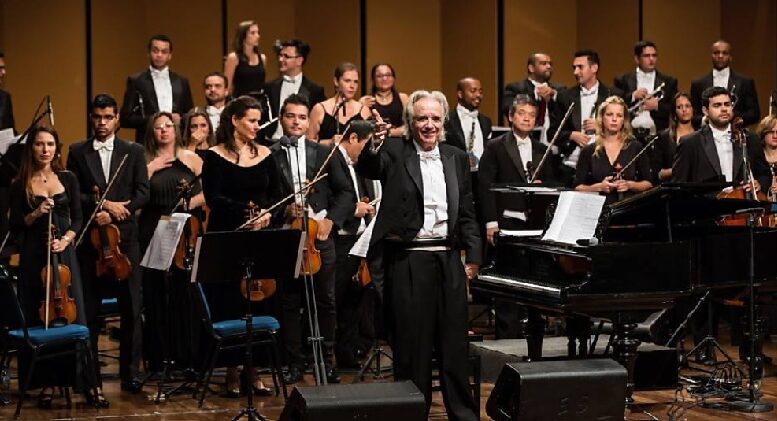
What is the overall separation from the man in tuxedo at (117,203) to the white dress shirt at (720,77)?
15.0 ft

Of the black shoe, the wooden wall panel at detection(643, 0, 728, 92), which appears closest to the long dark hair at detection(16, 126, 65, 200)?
the black shoe

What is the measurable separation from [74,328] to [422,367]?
1.92 metres

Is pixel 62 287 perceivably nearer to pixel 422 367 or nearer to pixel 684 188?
pixel 422 367

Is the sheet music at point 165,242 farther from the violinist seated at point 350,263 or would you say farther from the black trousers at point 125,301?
the violinist seated at point 350,263

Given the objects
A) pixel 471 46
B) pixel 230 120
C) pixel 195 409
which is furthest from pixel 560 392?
pixel 471 46

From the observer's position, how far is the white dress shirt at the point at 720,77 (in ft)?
32.0

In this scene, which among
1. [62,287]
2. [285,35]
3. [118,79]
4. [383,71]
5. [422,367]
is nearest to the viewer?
[422,367]

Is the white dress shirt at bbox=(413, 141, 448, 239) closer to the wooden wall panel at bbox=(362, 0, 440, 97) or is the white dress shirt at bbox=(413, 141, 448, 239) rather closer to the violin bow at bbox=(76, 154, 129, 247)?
the violin bow at bbox=(76, 154, 129, 247)

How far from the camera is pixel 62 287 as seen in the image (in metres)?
6.46

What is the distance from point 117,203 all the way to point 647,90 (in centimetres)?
421

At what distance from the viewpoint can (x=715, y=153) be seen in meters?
8.17

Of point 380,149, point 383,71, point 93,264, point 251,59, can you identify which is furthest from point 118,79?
point 380,149

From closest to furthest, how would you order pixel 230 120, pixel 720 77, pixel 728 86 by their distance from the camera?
pixel 230 120 → pixel 728 86 → pixel 720 77

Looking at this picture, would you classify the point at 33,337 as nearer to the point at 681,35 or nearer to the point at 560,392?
the point at 560,392
